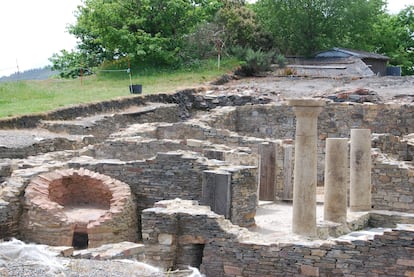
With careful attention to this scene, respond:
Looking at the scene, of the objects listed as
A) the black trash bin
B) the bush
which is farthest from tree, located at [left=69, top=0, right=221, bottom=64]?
the black trash bin

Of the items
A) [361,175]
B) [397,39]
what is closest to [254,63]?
[361,175]

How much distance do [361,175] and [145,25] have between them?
21.6m

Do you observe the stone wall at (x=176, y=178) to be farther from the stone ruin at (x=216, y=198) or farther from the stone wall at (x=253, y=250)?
the stone wall at (x=253, y=250)

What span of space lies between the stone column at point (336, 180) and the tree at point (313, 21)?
24320 mm

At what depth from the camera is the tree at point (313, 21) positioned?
137 feet

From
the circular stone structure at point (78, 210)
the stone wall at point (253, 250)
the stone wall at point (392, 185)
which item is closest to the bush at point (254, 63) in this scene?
the stone wall at point (392, 185)

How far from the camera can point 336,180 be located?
1695 cm

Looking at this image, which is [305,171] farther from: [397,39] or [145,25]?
[397,39]

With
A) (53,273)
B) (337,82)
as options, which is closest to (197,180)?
(53,273)

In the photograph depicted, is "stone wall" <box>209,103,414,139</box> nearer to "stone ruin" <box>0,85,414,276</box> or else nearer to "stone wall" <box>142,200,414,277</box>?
"stone ruin" <box>0,85,414,276</box>

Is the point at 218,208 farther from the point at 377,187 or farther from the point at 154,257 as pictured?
the point at 377,187

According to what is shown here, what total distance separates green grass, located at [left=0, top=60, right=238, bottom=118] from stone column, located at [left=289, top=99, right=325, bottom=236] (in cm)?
1187

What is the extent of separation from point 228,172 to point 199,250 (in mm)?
2373

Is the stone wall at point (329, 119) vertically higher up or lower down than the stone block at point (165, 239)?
higher up
